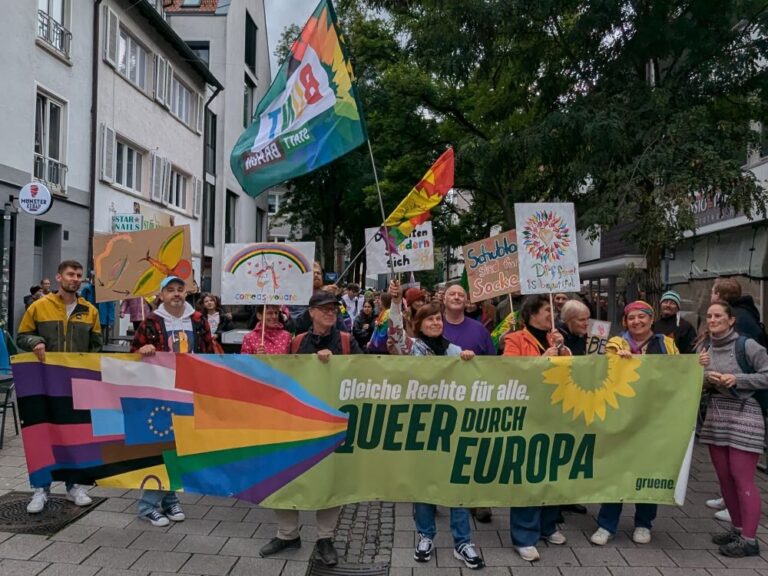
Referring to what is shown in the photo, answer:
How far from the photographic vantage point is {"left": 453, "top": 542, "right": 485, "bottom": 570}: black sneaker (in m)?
4.45

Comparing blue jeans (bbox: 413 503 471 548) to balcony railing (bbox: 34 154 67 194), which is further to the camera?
balcony railing (bbox: 34 154 67 194)

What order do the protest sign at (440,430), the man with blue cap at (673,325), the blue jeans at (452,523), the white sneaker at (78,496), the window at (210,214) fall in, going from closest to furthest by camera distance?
the blue jeans at (452,523)
the protest sign at (440,430)
the white sneaker at (78,496)
the man with blue cap at (673,325)
the window at (210,214)

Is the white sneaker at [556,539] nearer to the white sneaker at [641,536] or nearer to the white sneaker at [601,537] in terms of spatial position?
the white sneaker at [601,537]

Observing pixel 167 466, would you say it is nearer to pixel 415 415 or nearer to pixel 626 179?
pixel 415 415

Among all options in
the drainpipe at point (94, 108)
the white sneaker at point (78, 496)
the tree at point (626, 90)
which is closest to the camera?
the white sneaker at point (78, 496)

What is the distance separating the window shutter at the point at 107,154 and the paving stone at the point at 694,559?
56.4ft

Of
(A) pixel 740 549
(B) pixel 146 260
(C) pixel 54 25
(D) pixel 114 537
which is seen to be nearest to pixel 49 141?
(C) pixel 54 25

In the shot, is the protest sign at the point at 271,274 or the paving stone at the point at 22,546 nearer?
the paving stone at the point at 22,546

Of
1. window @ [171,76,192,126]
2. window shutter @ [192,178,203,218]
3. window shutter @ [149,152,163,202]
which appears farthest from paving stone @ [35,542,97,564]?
window shutter @ [192,178,203,218]

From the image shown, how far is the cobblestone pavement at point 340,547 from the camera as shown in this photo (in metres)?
4.41

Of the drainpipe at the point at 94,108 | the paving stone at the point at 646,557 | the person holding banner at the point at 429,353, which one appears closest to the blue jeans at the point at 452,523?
the person holding banner at the point at 429,353

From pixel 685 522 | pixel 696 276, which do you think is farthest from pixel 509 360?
pixel 696 276

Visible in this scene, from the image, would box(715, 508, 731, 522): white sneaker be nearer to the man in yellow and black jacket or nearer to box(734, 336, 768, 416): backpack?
box(734, 336, 768, 416): backpack

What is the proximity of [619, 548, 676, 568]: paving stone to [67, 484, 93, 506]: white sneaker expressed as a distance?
403 cm
